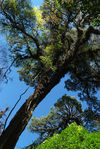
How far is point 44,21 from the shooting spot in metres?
8.84

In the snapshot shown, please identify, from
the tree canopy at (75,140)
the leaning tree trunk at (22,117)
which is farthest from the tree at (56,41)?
the tree canopy at (75,140)

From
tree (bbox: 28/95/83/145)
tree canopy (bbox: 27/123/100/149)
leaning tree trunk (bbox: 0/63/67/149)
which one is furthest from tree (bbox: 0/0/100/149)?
tree canopy (bbox: 27/123/100/149)

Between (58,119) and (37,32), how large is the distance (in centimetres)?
724

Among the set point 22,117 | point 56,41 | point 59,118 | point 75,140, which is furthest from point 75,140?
point 59,118

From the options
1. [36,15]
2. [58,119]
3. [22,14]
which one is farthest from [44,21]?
[58,119]

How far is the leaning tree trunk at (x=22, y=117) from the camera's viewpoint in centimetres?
389

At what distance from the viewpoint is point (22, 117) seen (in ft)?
14.5

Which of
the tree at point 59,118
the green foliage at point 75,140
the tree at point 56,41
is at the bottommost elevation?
the green foliage at point 75,140

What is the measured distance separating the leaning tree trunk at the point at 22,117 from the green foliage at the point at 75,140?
144cm

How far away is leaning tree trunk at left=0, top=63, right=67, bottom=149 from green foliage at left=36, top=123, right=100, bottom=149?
1.44 metres

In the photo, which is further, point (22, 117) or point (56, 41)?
point (56, 41)

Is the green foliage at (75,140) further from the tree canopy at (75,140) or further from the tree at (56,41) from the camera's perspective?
the tree at (56,41)

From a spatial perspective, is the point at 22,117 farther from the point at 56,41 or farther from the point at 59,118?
the point at 59,118

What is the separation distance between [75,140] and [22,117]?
236 centimetres
